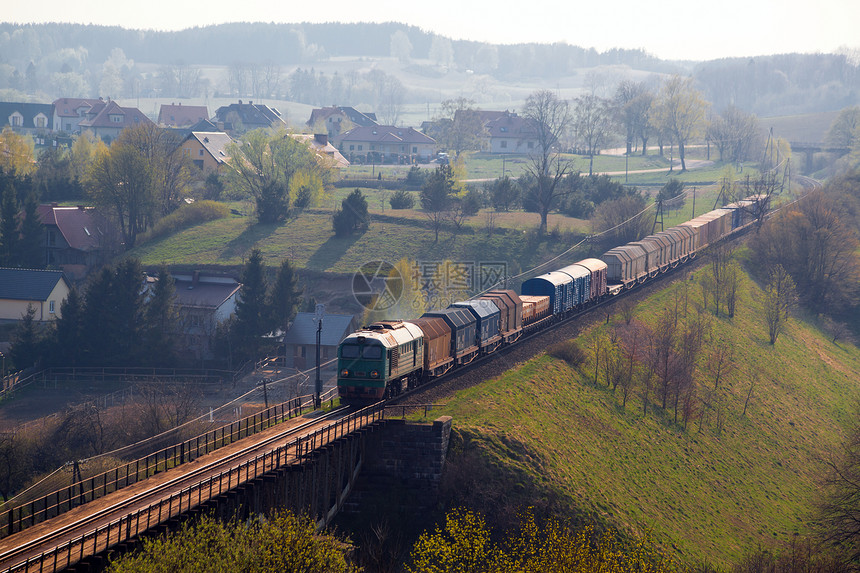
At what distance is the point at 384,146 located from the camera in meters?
176

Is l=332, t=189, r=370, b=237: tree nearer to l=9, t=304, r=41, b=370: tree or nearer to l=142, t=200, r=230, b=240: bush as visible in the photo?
l=142, t=200, r=230, b=240: bush

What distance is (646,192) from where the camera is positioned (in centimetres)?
13525

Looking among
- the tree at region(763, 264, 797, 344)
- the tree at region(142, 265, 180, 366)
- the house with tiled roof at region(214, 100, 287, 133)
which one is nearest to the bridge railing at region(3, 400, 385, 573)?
the tree at region(142, 265, 180, 366)

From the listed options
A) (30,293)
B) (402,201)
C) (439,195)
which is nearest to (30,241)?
(30,293)

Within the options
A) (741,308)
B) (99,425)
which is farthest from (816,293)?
(99,425)

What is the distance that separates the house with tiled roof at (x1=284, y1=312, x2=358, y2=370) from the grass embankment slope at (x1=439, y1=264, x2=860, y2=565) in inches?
992

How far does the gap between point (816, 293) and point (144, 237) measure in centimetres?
7812

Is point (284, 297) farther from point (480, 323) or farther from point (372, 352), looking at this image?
point (372, 352)

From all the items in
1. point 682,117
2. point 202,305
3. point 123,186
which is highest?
point 682,117

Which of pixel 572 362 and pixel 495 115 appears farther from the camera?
pixel 495 115

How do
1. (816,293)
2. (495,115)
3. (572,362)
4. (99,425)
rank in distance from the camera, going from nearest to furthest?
(99,425) < (572,362) < (816,293) < (495,115)

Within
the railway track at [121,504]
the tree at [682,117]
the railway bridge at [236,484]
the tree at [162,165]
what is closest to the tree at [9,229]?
the tree at [162,165]

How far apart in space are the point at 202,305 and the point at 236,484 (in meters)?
55.5

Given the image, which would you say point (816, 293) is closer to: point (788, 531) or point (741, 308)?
point (741, 308)
